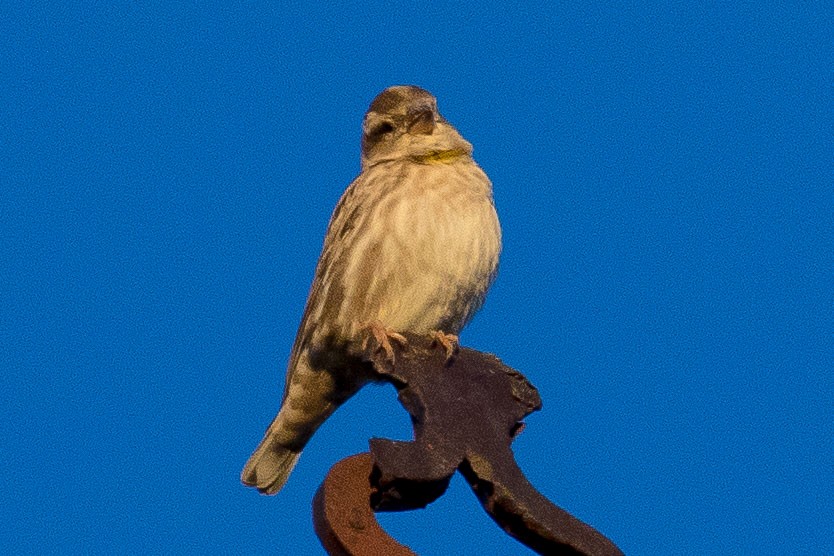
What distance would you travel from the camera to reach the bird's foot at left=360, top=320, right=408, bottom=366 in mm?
5016

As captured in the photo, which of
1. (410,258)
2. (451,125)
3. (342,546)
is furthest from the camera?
(451,125)

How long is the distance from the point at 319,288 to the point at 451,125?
0.98 m

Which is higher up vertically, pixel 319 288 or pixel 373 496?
pixel 319 288

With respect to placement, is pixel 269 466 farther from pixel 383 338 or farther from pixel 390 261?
pixel 383 338

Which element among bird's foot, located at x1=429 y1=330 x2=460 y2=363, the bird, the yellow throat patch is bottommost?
bird's foot, located at x1=429 y1=330 x2=460 y2=363

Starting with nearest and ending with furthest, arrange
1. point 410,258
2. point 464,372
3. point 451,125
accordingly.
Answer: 1. point 464,372
2. point 410,258
3. point 451,125

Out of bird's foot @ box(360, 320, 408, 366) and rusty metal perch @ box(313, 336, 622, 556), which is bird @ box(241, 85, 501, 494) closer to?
bird's foot @ box(360, 320, 408, 366)

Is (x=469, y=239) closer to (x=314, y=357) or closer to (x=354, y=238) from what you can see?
(x=354, y=238)

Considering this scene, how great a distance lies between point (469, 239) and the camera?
19.7 ft

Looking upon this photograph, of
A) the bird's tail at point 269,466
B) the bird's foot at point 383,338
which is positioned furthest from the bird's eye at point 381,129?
the bird's tail at point 269,466

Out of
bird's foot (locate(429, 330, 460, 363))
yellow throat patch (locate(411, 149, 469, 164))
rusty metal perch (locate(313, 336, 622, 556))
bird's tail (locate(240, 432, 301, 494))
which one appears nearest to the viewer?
rusty metal perch (locate(313, 336, 622, 556))

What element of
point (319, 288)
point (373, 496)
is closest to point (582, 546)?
point (373, 496)

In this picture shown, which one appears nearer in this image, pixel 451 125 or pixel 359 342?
pixel 359 342

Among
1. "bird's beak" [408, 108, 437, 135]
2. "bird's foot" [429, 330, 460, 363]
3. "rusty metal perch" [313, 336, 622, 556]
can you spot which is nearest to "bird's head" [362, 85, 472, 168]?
"bird's beak" [408, 108, 437, 135]
